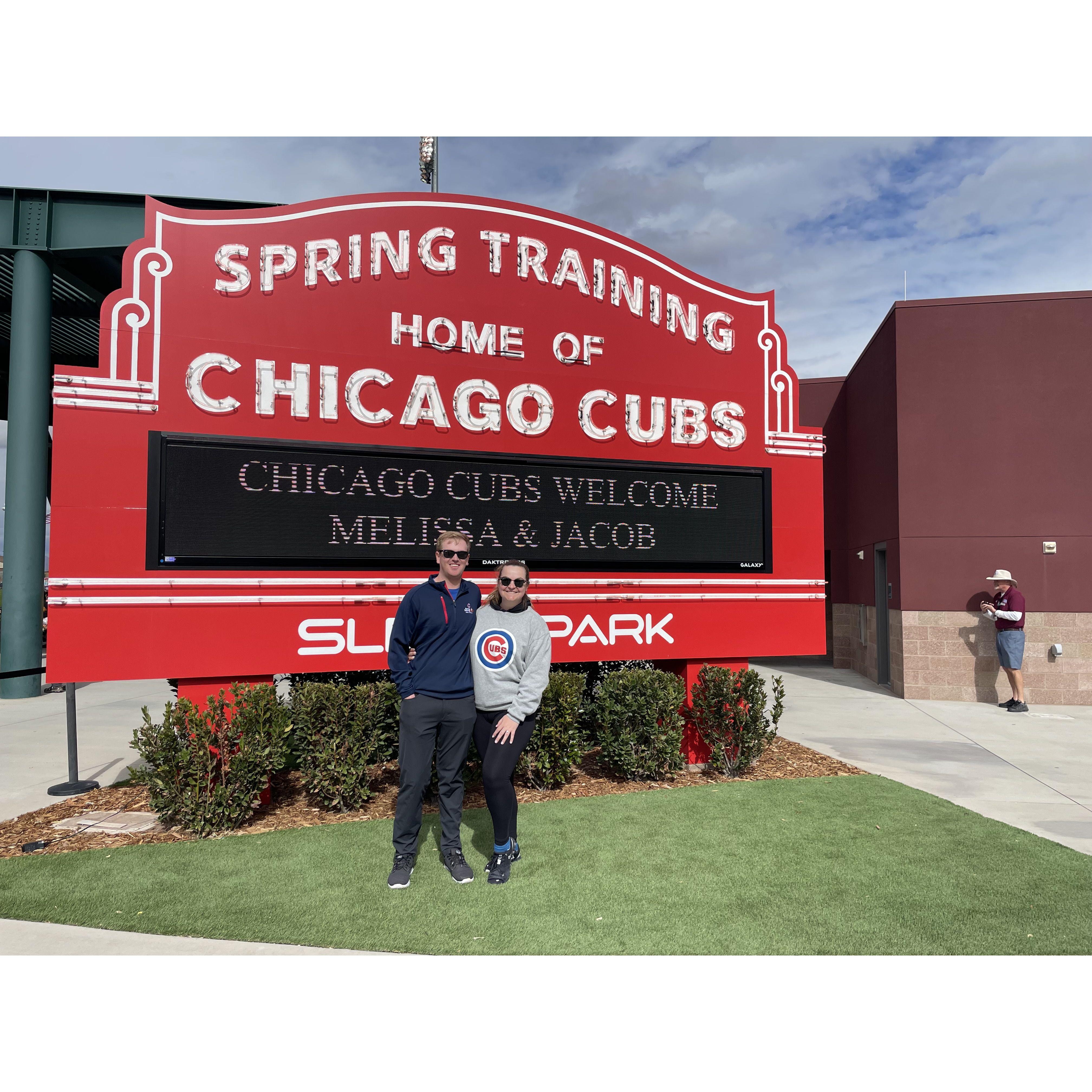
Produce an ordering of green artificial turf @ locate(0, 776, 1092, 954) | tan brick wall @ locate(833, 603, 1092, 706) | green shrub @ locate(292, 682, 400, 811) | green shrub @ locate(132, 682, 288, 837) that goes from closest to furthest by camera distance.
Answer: green artificial turf @ locate(0, 776, 1092, 954)
green shrub @ locate(132, 682, 288, 837)
green shrub @ locate(292, 682, 400, 811)
tan brick wall @ locate(833, 603, 1092, 706)

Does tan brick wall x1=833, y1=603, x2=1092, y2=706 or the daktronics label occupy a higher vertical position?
the daktronics label

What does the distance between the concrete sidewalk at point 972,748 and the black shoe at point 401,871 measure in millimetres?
4417

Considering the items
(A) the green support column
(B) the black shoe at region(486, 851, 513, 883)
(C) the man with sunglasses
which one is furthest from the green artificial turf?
(A) the green support column

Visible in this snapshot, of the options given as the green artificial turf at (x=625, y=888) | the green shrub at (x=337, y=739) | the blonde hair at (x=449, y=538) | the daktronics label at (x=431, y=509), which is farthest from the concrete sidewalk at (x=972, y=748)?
the green shrub at (x=337, y=739)

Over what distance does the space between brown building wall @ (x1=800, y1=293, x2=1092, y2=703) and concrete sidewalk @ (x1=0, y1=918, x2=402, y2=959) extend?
34.1ft

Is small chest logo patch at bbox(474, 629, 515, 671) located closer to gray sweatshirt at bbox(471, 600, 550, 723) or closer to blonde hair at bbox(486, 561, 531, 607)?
gray sweatshirt at bbox(471, 600, 550, 723)

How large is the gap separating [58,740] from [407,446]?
6.02 m

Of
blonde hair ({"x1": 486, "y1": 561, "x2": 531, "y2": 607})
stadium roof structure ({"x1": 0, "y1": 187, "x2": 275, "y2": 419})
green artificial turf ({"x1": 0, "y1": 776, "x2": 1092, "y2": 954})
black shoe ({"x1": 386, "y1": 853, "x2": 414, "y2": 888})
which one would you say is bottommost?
green artificial turf ({"x1": 0, "y1": 776, "x2": 1092, "y2": 954})

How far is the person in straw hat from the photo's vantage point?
10.4 m

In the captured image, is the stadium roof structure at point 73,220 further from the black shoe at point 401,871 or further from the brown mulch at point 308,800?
the black shoe at point 401,871

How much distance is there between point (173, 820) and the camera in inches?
207

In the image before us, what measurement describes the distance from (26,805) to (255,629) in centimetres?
253

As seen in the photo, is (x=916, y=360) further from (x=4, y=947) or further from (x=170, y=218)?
(x=4, y=947)

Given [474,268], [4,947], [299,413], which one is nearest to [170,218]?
[299,413]
